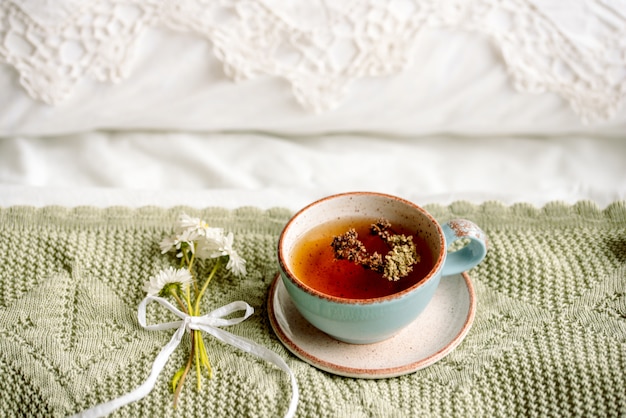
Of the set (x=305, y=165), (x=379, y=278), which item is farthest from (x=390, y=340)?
(x=305, y=165)

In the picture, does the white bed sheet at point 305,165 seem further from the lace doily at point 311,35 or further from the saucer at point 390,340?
the saucer at point 390,340

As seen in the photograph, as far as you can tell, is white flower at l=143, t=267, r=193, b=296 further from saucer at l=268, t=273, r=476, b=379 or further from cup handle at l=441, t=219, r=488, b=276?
cup handle at l=441, t=219, r=488, b=276

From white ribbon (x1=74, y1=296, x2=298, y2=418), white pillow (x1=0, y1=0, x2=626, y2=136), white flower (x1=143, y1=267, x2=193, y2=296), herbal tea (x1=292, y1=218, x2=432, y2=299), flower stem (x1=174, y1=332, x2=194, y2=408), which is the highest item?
white pillow (x1=0, y1=0, x2=626, y2=136)

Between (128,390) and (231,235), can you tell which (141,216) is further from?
(128,390)

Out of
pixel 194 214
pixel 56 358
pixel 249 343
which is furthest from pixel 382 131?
Result: pixel 56 358

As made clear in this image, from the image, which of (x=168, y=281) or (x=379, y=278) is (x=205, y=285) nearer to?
(x=168, y=281)

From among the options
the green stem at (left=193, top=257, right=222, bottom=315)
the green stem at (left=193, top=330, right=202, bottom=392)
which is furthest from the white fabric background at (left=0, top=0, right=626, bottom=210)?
Result: the green stem at (left=193, top=330, right=202, bottom=392)
